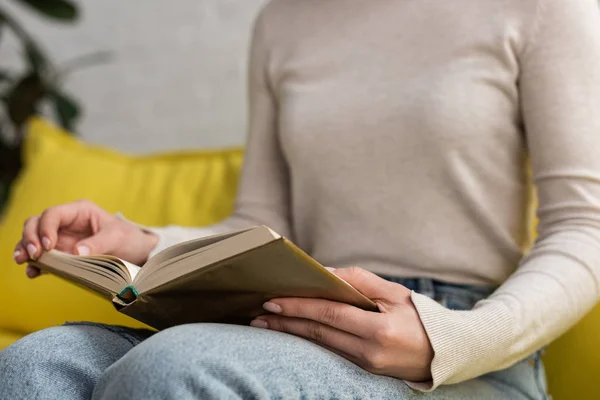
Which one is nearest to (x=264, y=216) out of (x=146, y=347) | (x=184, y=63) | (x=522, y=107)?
(x=522, y=107)

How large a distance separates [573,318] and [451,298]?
0.15 metres

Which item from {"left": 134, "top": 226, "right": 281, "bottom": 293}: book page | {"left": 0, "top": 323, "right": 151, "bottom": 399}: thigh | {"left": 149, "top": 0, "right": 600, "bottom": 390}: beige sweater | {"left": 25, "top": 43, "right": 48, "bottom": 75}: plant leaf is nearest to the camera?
{"left": 134, "top": 226, "right": 281, "bottom": 293}: book page

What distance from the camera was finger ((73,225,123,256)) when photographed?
83cm

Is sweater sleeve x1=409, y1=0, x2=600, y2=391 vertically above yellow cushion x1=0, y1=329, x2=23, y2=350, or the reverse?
sweater sleeve x1=409, y1=0, x2=600, y2=391

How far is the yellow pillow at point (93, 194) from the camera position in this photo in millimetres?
1242

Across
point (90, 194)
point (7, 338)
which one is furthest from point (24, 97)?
point (7, 338)

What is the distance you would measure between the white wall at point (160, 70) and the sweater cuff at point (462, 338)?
131 centimetres

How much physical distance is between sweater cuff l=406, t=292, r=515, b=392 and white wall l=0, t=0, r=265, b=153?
1307 millimetres

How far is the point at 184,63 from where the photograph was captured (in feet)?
6.33

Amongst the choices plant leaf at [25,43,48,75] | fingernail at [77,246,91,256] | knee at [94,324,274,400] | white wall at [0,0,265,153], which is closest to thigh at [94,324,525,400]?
knee at [94,324,274,400]

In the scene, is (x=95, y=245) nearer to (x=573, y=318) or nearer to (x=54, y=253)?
(x=54, y=253)

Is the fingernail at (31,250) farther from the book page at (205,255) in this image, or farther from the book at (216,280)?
the book page at (205,255)

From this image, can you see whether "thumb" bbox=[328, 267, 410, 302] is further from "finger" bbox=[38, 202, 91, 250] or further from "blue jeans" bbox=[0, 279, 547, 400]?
"finger" bbox=[38, 202, 91, 250]

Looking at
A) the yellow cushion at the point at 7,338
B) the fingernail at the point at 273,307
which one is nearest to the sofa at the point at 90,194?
the yellow cushion at the point at 7,338
